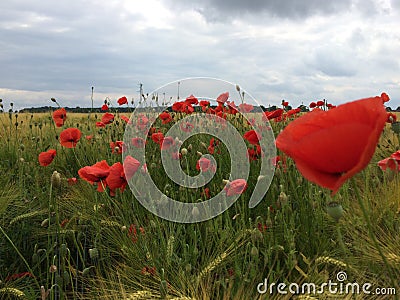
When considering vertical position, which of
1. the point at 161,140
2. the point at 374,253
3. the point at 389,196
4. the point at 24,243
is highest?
the point at 161,140

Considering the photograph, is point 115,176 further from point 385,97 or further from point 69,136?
point 385,97

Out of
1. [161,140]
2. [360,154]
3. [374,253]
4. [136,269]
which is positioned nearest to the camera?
[360,154]

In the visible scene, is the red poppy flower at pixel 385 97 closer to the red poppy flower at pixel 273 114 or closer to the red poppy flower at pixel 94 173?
the red poppy flower at pixel 273 114

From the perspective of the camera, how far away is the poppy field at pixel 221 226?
0.64 meters

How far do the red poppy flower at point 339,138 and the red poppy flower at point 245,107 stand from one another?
2212mm

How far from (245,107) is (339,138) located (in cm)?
238

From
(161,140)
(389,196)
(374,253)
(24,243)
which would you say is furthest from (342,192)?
(24,243)

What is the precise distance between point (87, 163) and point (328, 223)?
6.93 ft

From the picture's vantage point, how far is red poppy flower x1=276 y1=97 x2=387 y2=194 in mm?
583

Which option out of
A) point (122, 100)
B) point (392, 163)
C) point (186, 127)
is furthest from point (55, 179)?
point (122, 100)

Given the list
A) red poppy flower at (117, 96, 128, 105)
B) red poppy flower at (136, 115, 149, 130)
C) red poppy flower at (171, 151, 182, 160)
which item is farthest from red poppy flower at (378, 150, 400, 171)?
red poppy flower at (117, 96, 128, 105)

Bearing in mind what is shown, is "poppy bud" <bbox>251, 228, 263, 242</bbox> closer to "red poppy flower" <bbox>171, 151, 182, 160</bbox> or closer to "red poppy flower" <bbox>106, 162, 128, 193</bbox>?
"red poppy flower" <bbox>106, 162, 128, 193</bbox>

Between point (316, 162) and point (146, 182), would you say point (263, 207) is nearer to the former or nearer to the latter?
point (146, 182)

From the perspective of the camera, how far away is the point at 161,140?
8.16 ft
